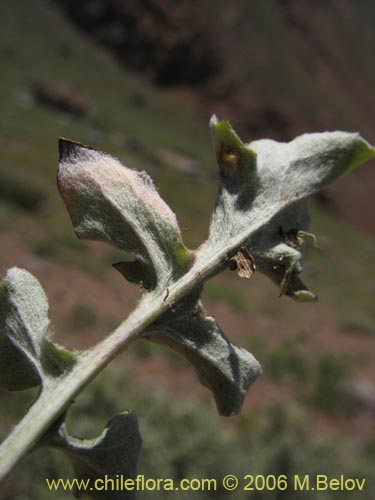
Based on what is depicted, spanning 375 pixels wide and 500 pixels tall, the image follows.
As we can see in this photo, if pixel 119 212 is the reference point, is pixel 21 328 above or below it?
below

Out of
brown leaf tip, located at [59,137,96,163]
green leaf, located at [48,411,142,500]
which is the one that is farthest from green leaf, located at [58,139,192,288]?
green leaf, located at [48,411,142,500]

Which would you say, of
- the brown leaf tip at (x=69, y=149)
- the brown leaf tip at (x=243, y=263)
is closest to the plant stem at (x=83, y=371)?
the brown leaf tip at (x=243, y=263)

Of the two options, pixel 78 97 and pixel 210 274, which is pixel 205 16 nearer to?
pixel 78 97

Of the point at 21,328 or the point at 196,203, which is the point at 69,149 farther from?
the point at 196,203

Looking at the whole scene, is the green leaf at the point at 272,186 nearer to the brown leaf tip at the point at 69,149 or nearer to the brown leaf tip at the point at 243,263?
the brown leaf tip at the point at 243,263

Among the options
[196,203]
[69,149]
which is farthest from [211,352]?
[196,203]
